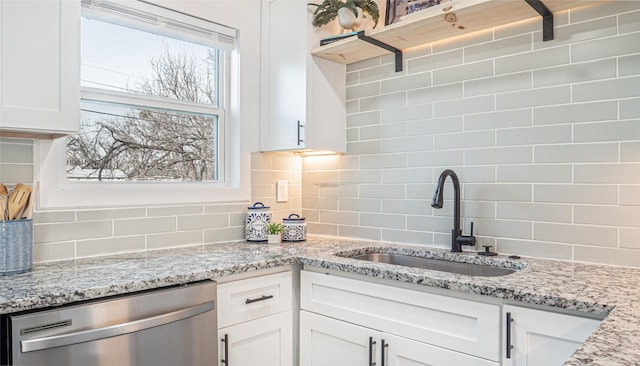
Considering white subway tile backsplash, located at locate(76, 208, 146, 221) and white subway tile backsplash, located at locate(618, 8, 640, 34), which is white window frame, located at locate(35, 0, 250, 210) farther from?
white subway tile backsplash, located at locate(618, 8, 640, 34)

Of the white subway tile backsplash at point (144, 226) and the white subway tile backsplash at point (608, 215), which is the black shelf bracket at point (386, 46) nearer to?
the white subway tile backsplash at point (608, 215)

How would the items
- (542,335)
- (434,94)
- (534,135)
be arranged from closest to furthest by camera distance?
(542,335) → (534,135) → (434,94)

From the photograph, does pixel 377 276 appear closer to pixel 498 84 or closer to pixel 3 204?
pixel 498 84

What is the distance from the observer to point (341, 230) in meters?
2.53

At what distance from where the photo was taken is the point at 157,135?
2203 millimetres

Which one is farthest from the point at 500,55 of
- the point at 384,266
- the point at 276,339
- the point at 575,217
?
the point at 276,339

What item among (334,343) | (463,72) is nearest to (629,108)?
(463,72)

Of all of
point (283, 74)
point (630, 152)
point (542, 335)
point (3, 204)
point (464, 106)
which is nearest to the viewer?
point (542, 335)

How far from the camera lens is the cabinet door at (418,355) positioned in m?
1.44

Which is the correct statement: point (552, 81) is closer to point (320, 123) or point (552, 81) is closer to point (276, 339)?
point (320, 123)

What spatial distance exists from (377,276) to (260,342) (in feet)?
1.89

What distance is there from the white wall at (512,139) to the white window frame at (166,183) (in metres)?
0.61

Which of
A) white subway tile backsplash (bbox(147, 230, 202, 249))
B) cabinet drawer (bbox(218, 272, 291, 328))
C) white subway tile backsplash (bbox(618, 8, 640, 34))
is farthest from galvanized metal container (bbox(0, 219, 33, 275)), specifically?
white subway tile backsplash (bbox(618, 8, 640, 34))

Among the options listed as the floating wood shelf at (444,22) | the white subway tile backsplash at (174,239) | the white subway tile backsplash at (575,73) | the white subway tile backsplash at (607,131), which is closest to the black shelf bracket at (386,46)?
the floating wood shelf at (444,22)
